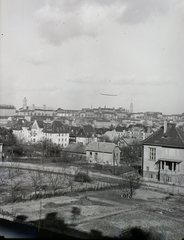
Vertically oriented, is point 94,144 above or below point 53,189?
above

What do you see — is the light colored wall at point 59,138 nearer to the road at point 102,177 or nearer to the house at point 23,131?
the house at point 23,131

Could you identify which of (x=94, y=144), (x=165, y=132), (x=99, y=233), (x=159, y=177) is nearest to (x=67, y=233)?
(x=99, y=233)

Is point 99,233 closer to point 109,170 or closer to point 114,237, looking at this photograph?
point 114,237

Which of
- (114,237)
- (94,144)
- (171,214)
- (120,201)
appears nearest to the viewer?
(114,237)

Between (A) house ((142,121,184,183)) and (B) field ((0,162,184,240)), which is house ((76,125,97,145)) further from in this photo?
(B) field ((0,162,184,240))

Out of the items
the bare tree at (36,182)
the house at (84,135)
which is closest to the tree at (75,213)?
the bare tree at (36,182)

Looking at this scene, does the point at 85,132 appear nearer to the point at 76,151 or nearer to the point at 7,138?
the point at 7,138

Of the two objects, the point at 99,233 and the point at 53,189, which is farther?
the point at 53,189

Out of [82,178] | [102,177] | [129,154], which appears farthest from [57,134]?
[82,178]
